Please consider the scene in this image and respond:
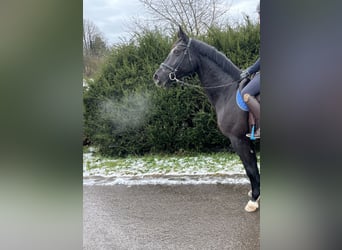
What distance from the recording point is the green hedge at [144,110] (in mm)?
2258

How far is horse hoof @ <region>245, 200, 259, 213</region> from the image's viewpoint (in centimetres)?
218

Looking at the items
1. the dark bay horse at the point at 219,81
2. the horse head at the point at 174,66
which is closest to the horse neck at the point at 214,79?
the dark bay horse at the point at 219,81

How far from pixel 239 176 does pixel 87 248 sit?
138 centimetres

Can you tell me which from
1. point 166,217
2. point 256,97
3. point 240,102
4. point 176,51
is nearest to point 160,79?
point 176,51

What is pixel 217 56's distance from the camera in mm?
2246

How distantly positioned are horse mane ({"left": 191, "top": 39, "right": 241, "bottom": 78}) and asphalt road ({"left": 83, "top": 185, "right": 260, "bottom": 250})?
3.13 feet

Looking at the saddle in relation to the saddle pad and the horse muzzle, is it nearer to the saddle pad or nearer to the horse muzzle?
the saddle pad

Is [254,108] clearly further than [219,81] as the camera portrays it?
No

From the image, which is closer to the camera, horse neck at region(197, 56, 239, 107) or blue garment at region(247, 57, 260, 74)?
blue garment at region(247, 57, 260, 74)

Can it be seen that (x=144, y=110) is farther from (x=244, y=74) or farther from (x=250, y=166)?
(x=250, y=166)

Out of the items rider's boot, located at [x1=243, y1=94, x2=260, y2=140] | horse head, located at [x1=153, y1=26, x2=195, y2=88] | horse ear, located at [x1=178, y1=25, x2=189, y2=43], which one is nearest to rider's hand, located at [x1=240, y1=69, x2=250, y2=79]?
rider's boot, located at [x1=243, y1=94, x2=260, y2=140]

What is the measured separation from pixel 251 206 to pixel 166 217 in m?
0.70
